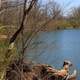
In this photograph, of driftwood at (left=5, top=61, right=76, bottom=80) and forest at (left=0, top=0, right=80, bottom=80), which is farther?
driftwood at (left=5, top=61, right=76, bottom=80)

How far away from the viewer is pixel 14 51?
5.48 metres

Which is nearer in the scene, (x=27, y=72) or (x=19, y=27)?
(x=19, y=27)

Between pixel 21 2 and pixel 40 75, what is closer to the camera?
pixel 21 2

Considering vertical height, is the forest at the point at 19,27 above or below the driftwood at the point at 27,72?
above

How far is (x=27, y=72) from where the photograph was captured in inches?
261

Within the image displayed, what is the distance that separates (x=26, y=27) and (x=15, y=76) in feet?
3.46

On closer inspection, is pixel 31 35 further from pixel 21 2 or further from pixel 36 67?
pixel 36 67

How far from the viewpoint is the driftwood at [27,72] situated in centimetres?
587

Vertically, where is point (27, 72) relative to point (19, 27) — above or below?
below

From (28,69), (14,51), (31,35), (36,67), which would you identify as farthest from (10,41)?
(36,67)

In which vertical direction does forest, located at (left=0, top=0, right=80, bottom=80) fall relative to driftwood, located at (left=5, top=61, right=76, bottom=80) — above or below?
above

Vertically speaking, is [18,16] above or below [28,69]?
above

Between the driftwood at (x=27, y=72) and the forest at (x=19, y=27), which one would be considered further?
the driftwood at (x=27, y=72)

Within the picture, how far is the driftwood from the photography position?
19.3ft
